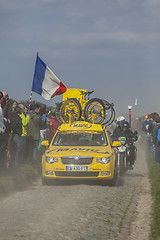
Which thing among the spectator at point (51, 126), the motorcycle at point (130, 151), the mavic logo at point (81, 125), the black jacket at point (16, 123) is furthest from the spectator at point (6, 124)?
the motorcycle at point (130, 151)

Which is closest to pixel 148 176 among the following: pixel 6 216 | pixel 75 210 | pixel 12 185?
pixel 12 185

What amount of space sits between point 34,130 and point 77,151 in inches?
149

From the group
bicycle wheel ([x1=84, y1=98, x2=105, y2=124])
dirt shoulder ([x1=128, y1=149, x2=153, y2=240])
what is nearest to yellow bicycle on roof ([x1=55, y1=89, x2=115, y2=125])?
bicycle wheel ([x1=84, y1=98, x2=105, y2=124])

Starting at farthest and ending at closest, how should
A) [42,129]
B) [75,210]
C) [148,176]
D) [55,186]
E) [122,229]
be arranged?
[42,129], [148,176], [55,186], [75,210], [122,229]

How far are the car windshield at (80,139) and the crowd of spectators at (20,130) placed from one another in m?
1.25

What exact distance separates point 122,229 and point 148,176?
8985 mm

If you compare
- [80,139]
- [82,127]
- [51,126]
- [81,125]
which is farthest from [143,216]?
[51,126]

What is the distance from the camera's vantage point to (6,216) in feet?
26.9

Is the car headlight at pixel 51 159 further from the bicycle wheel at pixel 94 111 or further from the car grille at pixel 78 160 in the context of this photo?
the bicycle wheel at pixel 94 111

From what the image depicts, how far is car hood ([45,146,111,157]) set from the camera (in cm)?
1296

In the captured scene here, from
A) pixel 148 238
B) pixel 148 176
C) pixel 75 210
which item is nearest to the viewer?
pixel 148 238

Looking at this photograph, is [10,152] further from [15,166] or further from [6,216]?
[6,216]

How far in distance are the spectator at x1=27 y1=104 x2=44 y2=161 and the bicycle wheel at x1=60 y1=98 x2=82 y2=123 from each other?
1.03 meters

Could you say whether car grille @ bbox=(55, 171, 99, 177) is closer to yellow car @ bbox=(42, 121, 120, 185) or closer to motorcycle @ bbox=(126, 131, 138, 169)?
yellow car @ bbox=(42, 121, 120, 185)
